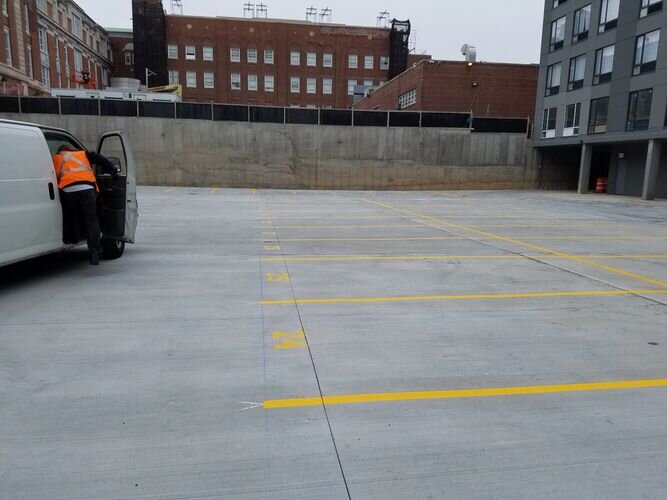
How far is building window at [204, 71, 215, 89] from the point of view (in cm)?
6550

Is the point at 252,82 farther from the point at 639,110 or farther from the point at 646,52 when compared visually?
the point at 639,110

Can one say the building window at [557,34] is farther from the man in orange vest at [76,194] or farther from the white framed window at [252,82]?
the white framed window at [252,82]

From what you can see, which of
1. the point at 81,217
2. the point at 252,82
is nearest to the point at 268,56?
the point at 252,82

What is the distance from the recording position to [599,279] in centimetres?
755

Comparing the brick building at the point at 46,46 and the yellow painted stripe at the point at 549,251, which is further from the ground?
the brick building at the point at 46,46

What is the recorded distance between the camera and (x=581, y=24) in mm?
31781

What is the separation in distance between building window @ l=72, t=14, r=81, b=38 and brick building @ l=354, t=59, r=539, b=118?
1588 inches

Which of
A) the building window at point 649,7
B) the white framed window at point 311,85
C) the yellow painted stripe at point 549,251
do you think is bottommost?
the yellow painted stripe at point 549,251

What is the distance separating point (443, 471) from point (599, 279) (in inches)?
230

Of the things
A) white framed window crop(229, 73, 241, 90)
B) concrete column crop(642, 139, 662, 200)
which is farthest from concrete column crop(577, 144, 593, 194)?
white framed window crop(229, 73, 241, 90)

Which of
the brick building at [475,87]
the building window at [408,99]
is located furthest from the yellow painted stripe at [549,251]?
the building window at [408,99]

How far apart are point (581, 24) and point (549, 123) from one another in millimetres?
6199

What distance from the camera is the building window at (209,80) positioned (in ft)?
215

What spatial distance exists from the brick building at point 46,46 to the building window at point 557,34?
121 ft
